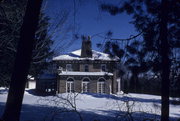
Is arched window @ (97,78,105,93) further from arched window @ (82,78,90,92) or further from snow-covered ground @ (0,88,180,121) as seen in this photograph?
snow-covered ground @ (0,88,180,121)

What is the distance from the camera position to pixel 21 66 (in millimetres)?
4773

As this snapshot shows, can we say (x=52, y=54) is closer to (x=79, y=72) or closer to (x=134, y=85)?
(x=134, y=85)

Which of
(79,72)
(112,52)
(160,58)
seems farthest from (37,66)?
(160,58)

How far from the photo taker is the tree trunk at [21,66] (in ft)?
15.1

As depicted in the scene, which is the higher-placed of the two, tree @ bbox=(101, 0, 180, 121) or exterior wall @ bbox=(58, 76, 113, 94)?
tree @ bbox=(101, 0, 180, 121)

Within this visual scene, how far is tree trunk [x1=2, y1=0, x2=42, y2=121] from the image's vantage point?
4.61 m

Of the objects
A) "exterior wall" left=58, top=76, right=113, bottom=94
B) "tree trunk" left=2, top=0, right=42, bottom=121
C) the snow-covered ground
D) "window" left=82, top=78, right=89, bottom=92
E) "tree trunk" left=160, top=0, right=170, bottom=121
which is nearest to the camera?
"tree trunk" left=2, top=0, right=42, bottom=121

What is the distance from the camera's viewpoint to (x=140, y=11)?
22.4 ft

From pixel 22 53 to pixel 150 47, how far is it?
14.1 feet

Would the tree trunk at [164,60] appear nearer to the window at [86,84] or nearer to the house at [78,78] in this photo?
the house at [78,78]

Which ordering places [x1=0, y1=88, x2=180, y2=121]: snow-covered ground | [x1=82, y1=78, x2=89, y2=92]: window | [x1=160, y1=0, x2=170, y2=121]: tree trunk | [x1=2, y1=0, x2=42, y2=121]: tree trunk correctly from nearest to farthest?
[x1=2, y1=0, x2=42, y2=121]: tree trunk, [x1=160, y1=0, x2=170, y2=121]: tree trunk, [x1=0, y1=88, x2=180, y2=121]: snow-covered ground, [x1=82, y1=78, x2=89, y2=92]: window

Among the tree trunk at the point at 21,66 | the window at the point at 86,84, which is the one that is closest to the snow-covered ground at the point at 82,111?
the tree trunk at the point at 21,66

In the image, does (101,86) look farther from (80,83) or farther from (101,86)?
(80,83)

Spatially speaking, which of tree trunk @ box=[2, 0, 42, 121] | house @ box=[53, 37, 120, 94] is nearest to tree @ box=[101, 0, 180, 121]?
tree trunk @ box=[2, 0, 42, 121]
